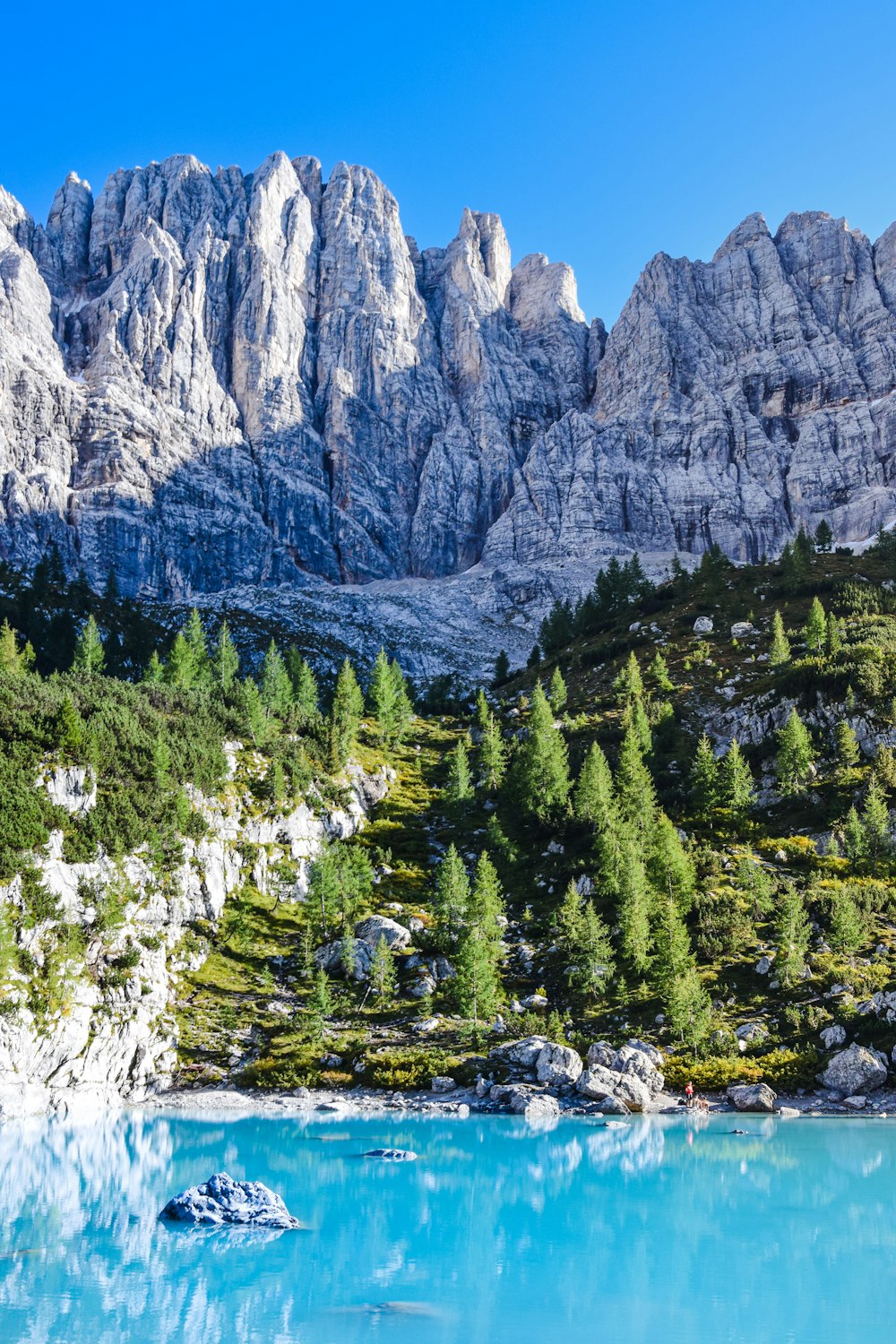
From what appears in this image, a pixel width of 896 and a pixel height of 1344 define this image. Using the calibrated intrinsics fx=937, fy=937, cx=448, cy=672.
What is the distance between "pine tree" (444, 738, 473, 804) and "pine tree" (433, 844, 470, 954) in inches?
937

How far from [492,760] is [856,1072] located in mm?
58068

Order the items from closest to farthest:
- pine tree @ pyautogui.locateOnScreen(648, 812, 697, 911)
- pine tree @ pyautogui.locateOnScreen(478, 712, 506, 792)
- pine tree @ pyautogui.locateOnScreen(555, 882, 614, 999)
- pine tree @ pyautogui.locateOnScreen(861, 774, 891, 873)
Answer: pine tree @ pyautogui.locateOnScreen(555, 882, 614, 999)
pine tree @ pyautogui.locateOnScreen(648, 812, 697, 911)
pine tree @ pyautogui.locateOnScreen(861, 774, 891, 873)
pine tree @ pyautogui.locateOnScreen(478, 712, 506, 792)

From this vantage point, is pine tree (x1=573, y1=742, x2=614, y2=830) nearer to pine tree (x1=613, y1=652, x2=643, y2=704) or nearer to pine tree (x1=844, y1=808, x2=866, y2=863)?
pine tree (x1=844, y1=808, x2=866, y2=863)

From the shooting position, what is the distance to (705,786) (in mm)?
87438

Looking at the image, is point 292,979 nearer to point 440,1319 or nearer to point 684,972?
point 684,972

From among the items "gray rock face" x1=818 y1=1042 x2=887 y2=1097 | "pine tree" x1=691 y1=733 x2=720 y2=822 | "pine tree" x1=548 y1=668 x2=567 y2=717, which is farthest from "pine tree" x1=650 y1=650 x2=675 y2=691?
"gray rock face" x1=818 y1=1042 x2=887 y2=1097

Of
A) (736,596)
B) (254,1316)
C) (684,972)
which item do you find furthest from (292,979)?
(736,596)

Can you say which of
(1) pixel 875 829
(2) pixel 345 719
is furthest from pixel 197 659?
(1) pixel 875 829

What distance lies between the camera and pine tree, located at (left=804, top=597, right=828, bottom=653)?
11275 centimetres

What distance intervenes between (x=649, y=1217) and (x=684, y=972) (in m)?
32.7

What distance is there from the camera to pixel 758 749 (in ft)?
317

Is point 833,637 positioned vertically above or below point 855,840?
above

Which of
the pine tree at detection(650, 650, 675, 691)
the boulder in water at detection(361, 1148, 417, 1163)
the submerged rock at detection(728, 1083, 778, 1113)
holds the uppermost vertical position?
the pine tree at detection(650, 650, 675, 691)

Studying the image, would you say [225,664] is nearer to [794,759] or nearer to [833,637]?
[794,759]
